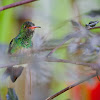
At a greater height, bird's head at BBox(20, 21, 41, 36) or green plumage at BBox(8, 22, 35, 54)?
bird's head at BBox(20, 21, 41, 36)

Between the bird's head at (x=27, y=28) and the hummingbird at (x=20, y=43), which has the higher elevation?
the bird's head at (x=27, y=28)

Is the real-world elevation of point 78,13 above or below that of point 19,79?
above

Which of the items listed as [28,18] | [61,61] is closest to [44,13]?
[28,18]

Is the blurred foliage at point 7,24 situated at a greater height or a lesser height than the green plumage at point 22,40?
greater

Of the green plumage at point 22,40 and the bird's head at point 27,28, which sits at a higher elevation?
the bird's head at point 27,28

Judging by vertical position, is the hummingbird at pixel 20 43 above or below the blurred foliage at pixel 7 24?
below

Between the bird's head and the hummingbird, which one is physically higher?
the bird's head

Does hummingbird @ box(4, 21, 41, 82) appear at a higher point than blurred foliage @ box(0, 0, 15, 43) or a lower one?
lower

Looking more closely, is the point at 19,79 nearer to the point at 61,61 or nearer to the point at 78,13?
the point at 61,61
